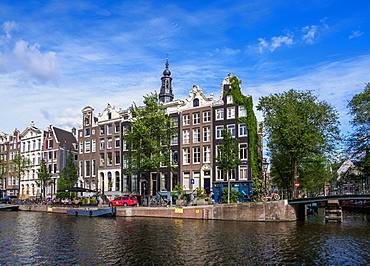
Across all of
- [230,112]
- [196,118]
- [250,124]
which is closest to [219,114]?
[230,112]

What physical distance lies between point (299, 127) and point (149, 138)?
72.4 ft

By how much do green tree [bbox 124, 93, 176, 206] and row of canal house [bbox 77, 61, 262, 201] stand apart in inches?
173

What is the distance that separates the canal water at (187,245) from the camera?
22219mm

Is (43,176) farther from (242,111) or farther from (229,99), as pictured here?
(242,111)

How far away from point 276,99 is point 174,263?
3556 cm

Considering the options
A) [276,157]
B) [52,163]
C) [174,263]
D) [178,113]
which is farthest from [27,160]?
[174,263]

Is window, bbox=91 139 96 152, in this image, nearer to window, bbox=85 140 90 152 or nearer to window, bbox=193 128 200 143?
window, bbox=85 140 90 152

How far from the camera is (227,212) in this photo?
43.9 meters

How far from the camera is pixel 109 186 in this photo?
74188mm

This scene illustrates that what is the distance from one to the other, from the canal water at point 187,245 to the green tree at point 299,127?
13169 millimetres

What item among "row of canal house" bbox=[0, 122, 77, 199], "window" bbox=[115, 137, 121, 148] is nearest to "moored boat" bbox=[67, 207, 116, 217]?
"window" bbox=[115, 137, 121, 148]

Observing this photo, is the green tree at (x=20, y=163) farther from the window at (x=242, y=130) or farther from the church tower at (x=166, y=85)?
the window at (x=242, y=130)

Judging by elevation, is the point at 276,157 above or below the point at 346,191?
above

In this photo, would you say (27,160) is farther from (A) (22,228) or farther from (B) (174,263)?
(B) (174,263)
